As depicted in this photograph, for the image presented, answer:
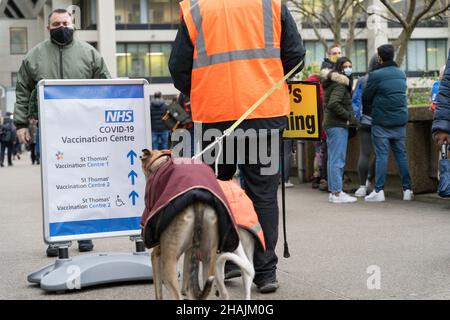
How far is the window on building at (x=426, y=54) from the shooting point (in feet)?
204

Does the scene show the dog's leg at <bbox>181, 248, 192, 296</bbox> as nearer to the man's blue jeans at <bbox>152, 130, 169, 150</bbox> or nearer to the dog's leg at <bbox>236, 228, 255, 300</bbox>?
the dog's leg at <bbox>236, 228, 255, 300</bbox>

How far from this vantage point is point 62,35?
7133 mm

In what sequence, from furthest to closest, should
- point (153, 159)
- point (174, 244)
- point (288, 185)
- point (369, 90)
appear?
point (288, 185)
point (369, 90)
point (153, 159)
point (174, 244)

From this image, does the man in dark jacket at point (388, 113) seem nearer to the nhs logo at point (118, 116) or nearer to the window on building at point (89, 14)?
the nhs logo at point (118, 116)

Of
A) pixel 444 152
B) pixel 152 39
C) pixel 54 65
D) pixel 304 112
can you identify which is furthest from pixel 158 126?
pixel 152 39

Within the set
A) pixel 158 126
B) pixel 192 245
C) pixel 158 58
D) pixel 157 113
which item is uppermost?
pixel 158 58

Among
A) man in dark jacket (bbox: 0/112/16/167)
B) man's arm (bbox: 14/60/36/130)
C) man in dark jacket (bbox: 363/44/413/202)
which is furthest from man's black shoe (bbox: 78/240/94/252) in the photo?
man in dark jacket (bbox: 0/112/16/167)

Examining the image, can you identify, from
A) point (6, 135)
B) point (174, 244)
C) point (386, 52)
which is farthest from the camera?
point (6, 135)

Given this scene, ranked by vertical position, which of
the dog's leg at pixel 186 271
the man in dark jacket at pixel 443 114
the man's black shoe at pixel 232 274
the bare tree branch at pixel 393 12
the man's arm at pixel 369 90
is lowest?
the man's black shoe at pixel 232 274

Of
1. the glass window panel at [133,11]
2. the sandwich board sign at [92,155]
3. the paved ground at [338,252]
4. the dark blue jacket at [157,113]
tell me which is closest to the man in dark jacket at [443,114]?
the paved ground at [338,252]

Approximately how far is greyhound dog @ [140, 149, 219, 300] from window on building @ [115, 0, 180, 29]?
5648 centimetres

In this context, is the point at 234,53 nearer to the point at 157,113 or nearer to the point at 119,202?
the point at 119,202

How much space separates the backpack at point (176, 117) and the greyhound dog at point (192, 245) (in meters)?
10.6

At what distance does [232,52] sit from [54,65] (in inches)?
101
